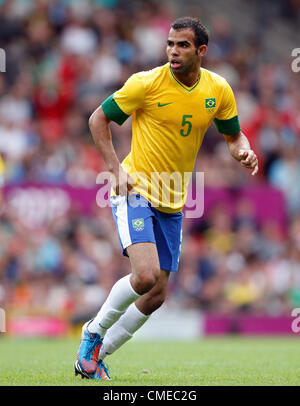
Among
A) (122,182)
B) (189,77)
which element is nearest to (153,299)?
(122,182)

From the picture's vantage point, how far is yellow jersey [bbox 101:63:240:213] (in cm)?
640

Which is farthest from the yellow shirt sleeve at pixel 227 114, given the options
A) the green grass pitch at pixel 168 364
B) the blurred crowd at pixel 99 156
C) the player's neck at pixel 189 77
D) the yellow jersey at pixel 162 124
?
the blurred crowd at pixel 99 156

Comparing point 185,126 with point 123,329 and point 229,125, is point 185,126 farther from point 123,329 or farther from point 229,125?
point 123,329

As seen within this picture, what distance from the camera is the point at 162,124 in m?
6.52

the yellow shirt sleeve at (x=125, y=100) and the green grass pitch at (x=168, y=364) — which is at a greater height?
the yellow shirt sleeve at (x=125, y=100)

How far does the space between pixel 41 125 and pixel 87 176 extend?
4.88 feet

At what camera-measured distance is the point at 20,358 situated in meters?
8.15

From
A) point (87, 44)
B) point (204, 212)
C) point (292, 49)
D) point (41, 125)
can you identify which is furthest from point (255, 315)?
point (292, 49)

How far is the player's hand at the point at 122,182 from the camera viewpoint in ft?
20.6

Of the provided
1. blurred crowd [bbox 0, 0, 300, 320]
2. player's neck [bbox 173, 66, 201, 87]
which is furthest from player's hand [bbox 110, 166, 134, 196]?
blurred crowd [bbox 0, 0, 300, 320]

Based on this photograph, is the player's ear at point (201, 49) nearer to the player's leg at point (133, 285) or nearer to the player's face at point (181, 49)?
the player's face at point (181, 49)

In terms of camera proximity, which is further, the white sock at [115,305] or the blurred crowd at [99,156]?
the blurred crowd at [99,156]

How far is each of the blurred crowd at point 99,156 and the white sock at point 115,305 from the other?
5.83 metres

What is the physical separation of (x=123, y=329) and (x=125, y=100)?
173 cm
